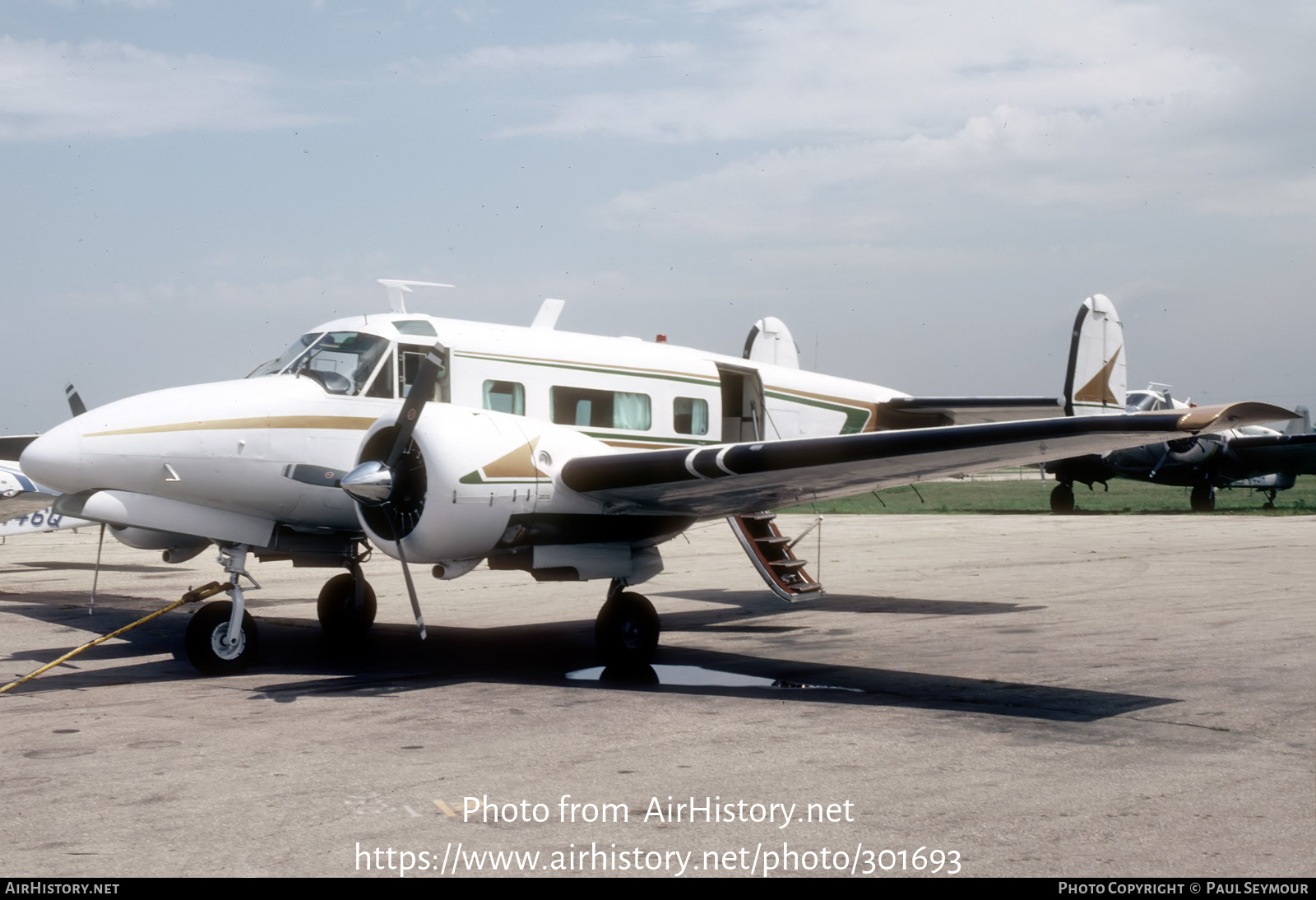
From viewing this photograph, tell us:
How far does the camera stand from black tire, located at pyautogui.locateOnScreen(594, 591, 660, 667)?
11.2 metres

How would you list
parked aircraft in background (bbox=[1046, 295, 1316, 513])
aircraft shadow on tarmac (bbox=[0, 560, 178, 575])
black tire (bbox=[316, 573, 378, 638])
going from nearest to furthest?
black tire (bbox=[316, 573, 378, 638]) < aircraft shadow on tarmac (bbox=[0, 560, 178, 575]) < parked aircraft in background (bbox=[1046, 295, 1316, 513])

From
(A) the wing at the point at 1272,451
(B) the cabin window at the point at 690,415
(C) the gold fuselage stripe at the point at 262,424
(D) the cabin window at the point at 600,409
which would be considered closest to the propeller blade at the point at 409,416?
(C) the gold fuselage stripe at the point at 262,424

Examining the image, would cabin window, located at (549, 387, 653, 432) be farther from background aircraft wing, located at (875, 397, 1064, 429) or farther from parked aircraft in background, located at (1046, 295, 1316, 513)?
parked aircraft in background, located at (1046, 295, 1316, 513)

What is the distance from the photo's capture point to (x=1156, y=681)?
31.6ft

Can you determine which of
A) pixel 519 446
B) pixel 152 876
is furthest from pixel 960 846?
pixel 519 446

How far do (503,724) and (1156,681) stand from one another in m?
5.48

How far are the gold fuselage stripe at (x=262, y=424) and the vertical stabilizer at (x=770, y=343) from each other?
7864 millimetres

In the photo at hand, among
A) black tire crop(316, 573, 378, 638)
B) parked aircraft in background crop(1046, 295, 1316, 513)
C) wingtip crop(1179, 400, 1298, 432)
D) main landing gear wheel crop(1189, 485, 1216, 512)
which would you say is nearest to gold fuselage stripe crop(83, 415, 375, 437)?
black tire crop(316, 573, 378, 638)

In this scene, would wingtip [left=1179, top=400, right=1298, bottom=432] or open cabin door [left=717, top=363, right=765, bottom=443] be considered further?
open cabin door [left=717, top=363, right=765, bottom=443]

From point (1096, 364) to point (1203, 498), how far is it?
26099mm

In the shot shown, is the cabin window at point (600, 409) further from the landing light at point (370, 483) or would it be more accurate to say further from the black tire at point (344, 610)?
the black tire at point (344, 610)

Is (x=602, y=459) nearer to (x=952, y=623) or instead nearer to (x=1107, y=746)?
(x=1107, y=746)

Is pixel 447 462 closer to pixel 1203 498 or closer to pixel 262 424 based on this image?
pixel 262 424

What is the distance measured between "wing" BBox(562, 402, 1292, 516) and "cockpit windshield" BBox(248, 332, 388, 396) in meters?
2.54
